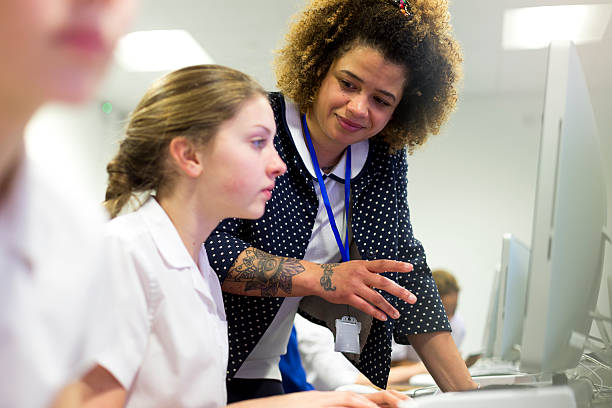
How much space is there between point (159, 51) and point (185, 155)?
13.3 ft

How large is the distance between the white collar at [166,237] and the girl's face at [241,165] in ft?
0.22

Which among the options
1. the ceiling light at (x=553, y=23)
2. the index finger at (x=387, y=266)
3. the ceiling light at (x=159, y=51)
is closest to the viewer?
the index finger at (x=387, y=266)

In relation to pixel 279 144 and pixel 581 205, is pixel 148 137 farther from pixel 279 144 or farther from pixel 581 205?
pixel 581 205

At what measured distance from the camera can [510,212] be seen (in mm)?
5695

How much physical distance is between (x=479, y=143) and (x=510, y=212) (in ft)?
2.34

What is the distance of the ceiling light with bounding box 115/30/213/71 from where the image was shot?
427 centimetres

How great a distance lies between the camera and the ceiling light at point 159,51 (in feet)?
14.0

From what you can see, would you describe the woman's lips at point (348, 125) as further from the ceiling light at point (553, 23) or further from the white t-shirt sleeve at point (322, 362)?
the ceiling light at point (553, 23)

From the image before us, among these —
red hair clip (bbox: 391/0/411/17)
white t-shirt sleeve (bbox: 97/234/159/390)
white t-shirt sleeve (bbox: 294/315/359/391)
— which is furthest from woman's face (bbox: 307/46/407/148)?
white t-shirt sleeve (bbox: 294/315/359/391)

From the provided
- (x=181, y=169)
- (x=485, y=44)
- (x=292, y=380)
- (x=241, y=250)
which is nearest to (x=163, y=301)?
(x=181, y=169)

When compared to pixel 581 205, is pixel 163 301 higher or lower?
lower

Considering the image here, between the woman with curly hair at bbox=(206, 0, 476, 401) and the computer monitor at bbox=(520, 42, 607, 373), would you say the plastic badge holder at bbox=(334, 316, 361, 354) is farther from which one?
the computer monitor at bbox=(520, 42, 607, 373)

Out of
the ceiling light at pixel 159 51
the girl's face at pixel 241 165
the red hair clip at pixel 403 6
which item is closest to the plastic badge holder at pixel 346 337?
the girl's face at pixel 241 165

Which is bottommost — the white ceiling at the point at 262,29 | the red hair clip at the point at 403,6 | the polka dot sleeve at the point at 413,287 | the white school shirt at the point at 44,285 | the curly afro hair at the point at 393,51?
the polka dot sleeve at the point at 413,287
